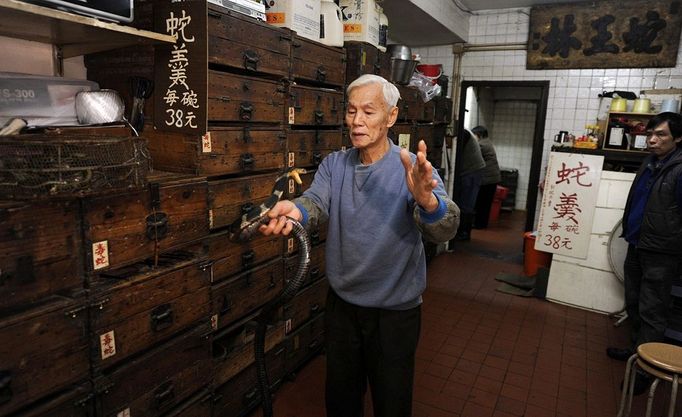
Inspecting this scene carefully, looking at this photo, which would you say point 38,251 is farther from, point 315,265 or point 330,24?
point 330,24

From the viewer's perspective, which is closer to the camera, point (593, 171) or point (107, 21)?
point (107, 21)

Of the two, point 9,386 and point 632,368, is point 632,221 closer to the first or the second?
point 632,368

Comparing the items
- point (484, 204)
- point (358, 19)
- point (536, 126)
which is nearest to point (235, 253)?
point (358, 19)

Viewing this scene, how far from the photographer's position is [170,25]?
81.8 inches

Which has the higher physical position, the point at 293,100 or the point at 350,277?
the point at 293,100

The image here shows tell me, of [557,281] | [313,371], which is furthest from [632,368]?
[557,281]

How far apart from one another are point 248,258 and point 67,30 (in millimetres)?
1374

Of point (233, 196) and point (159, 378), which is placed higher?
point (233, 196)

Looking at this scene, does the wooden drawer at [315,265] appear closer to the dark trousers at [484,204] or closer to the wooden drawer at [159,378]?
the wooden drawer at [159,378]

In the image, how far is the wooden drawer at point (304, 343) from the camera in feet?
9.97

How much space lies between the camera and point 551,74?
5645 millimetres

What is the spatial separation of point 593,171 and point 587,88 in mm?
1690

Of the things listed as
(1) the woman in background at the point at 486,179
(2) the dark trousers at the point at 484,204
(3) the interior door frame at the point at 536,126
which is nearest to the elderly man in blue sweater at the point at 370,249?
(3) the interior door frame at the point at 536,126

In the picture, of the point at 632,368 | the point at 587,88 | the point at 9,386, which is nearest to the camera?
the point at 9,386
